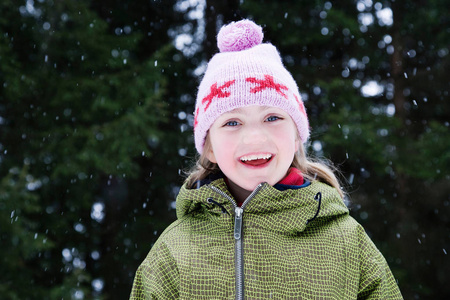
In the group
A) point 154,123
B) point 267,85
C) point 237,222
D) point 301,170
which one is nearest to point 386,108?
point 154,123

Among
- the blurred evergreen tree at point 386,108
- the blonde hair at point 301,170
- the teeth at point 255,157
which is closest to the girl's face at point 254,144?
the teeth at point 255,157

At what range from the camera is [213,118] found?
2070 millimetres

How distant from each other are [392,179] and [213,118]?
6043 mm

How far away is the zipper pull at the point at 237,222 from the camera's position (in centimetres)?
191

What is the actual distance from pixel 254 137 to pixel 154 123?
4.44 metres

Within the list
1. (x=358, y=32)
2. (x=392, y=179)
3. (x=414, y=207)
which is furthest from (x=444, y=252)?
(x=358, y=32)

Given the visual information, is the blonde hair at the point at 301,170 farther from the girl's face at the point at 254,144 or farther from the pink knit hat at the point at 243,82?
the girl's face at the point at 254,144

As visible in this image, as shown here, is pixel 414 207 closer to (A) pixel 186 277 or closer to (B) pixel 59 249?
(B) pixel 59 249

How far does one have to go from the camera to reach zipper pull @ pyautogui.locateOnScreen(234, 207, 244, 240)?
75.3 inches

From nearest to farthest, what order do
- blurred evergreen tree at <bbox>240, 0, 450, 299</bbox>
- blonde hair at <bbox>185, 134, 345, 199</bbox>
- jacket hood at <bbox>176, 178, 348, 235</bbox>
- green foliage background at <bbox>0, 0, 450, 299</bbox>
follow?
jacket hood at <bbox>176, 178, 348, 235</bbox>
blonde hair at <bbox>185, 134, 345, 199</bbox>
green foliage background at <bbox>0, 0, 450, 299</bbox>
blurred evergreen tree at <bbox>240, 0, 450, 299</bbox>

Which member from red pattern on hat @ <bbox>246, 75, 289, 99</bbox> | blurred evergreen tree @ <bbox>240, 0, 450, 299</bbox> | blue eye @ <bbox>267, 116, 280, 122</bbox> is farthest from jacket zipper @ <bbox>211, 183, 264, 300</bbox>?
blurred evergreen tree @ <bbox>240, 0, 450, 299</bbox>

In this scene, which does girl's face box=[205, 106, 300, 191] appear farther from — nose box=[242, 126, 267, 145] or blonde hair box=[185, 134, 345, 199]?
blonde hair box=[185, 134, 345, 199]

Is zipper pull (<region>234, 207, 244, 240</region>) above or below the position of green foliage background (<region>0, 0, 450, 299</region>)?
above

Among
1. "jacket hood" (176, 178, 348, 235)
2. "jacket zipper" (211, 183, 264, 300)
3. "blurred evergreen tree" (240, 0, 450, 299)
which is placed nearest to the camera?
"jacket zipper" (211, 183, 264, 300)
